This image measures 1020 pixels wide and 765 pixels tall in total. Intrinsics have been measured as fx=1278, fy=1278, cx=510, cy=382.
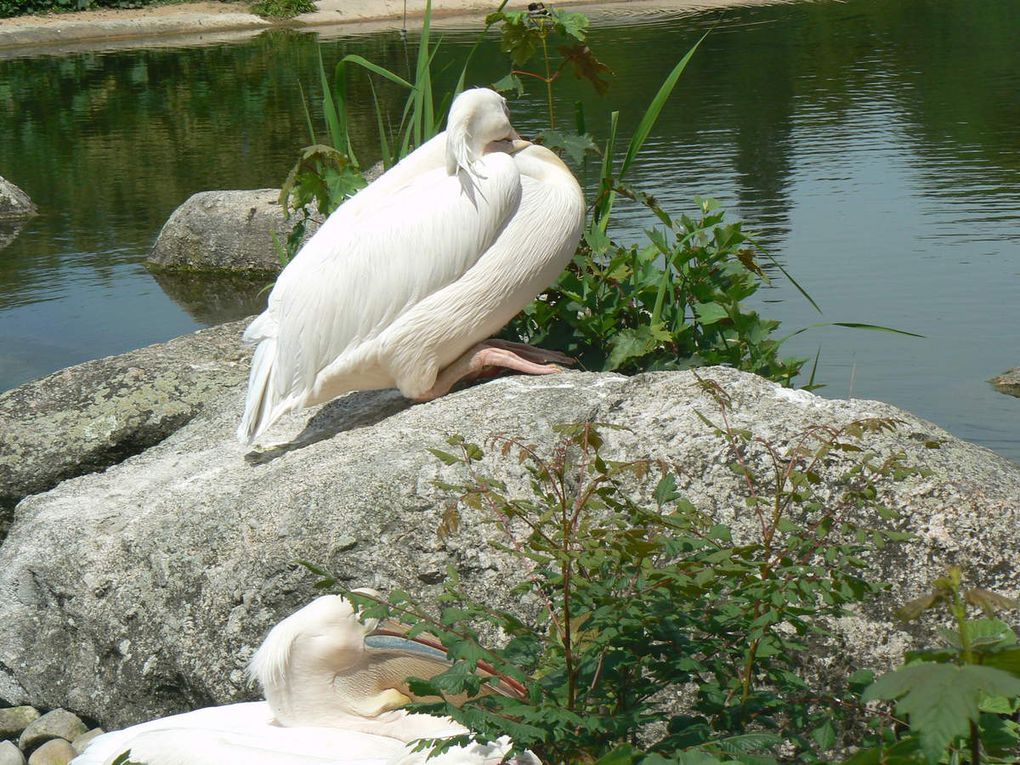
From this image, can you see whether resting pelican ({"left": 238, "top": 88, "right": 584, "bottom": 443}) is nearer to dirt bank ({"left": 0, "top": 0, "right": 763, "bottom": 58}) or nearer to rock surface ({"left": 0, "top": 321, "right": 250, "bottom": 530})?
rock surface ({"left": 0, "top": 321, "right": 250, "bottom": 530})

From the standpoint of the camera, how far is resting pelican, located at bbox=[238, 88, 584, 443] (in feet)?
11.6

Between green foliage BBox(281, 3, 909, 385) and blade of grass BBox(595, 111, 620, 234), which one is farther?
blade of grass BBox(595, 111, 620, 234)

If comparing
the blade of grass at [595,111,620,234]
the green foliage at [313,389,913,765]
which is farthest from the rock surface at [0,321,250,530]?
the green foliage at [313,389,913,765]

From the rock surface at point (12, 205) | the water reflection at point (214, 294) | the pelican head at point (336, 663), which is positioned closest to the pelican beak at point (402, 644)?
the pelican head at point (336, 663)

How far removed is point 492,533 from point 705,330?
4.42 ft

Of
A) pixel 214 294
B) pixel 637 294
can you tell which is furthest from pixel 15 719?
pixel 214 294

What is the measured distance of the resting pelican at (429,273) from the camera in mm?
3547

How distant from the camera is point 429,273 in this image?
3566 millimetres

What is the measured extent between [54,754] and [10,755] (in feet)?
0.51

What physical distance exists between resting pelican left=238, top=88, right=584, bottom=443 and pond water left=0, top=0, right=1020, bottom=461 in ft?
9.26

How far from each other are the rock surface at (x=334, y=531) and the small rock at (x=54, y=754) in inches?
4.8

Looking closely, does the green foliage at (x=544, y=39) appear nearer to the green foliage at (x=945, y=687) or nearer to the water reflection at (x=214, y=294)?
the green foliage at (x=945, y=687)

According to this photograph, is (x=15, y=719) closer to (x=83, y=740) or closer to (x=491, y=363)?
(x=83, y=740)

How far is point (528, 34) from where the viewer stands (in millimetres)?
4418
